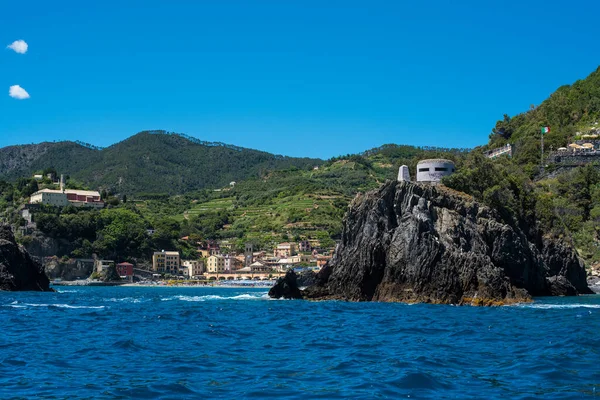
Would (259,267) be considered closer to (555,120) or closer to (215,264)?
(215,264)

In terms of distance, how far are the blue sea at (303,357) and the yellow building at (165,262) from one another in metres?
114

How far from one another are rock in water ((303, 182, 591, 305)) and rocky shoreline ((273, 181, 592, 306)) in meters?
0.08

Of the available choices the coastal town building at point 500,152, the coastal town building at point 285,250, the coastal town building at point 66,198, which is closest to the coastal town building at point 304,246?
the coastal town building at point 285,250

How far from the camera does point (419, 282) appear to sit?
60.4 metres

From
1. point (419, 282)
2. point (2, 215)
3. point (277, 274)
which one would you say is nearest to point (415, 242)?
point (419, 282)

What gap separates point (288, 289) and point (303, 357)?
142 feet

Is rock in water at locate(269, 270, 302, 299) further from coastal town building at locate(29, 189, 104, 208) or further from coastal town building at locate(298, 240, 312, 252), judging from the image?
coastal town building at locate(29, 189, 104, 208)

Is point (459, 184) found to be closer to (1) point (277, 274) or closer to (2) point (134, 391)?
(2) point (134, 391)

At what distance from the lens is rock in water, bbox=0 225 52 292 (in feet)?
262

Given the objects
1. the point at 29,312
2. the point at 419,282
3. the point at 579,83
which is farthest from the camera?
the point at 579,83

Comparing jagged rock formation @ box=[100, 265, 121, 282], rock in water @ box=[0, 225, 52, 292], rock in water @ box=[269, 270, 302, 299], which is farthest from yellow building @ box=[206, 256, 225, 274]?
rock in water @ box=[269, 270, 302, 299]

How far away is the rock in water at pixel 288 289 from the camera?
69062 millimetres

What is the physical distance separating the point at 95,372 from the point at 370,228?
45379mm

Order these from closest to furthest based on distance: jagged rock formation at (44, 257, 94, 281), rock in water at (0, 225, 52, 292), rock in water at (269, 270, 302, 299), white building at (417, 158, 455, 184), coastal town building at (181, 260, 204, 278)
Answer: rock in water at (269, 270, 302, 299)
rock in water at (0, 225, 52, 292)
white building at (417, 158, 455, 184)
jagged rock formation at (44, 257, 94, 281)
coastal town building at (181, 260, 204, 278)
